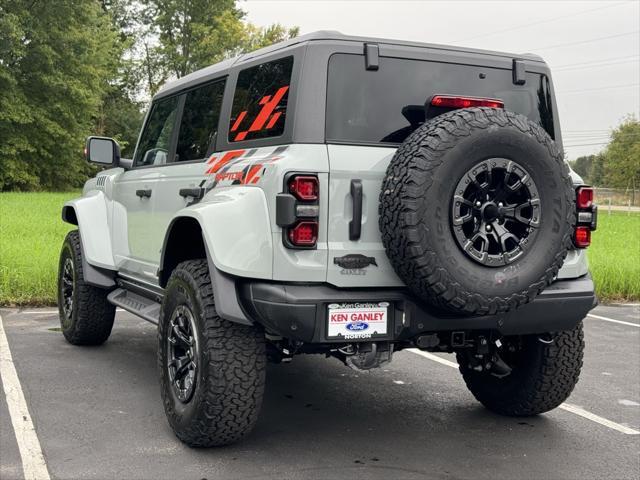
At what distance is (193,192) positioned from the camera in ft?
14.3

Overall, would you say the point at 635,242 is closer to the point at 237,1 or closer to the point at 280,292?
the point at 280,292

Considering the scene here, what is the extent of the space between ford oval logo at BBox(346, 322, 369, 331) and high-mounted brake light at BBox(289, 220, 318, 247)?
402 mm

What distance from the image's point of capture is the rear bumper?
348 centimetres

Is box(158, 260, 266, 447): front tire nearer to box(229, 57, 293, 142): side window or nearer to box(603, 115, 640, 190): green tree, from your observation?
box(229, 57, 293, 142): side window

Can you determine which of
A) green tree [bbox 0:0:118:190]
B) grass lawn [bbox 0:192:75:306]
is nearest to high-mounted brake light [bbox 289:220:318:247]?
grass lawn [bbox 0:192:75:306]

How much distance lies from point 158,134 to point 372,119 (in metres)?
2.31

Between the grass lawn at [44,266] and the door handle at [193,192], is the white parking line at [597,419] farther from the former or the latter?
the grass lawn at [44,266]

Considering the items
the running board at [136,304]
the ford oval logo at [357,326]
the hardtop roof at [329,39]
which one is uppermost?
the hardtop roof at [329,39]

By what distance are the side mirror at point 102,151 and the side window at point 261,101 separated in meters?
1.81

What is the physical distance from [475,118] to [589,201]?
982mm

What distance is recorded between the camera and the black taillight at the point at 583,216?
403cm

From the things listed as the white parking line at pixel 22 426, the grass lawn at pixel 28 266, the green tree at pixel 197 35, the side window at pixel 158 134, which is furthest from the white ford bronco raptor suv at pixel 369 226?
the green tree at pixel 197 35

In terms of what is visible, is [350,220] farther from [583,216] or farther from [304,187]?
[583,216]

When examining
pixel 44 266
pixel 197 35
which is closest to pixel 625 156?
pixel 197 35
